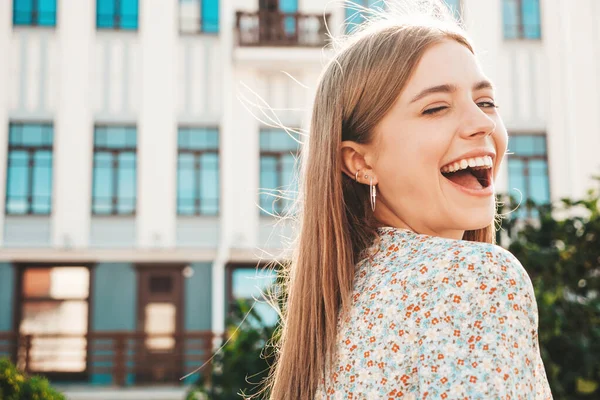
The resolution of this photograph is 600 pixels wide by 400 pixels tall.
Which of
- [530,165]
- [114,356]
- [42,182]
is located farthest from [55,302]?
[530,165]

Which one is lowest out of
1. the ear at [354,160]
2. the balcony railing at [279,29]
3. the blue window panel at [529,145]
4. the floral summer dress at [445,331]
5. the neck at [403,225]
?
the floral summer dress at [445,331]

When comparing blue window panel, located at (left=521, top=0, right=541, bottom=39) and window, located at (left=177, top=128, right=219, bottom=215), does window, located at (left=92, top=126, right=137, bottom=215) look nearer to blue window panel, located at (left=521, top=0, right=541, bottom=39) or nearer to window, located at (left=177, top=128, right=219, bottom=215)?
window, located at (left=177, top=128, right=219, bottom=215)

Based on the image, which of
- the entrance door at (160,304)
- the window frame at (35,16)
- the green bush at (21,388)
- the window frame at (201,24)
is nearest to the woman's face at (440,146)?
the green bush at (21,388)

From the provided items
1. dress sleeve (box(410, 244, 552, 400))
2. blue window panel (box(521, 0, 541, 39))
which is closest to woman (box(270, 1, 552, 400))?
dress sleeve (box(410, 244, 552, 400))

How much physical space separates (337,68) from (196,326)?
15.2 metres

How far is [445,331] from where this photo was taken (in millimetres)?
1096

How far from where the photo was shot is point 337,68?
1497 millimetres

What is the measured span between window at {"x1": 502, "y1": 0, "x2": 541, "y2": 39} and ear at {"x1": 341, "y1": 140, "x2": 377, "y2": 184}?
1690 centimetres

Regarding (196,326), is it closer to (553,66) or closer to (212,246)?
(212,246)

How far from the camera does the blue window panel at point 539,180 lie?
17.1m

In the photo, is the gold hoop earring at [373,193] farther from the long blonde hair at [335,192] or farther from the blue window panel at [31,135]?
the blue window panel at [31,135]

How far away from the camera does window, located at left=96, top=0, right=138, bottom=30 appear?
16.6 meters

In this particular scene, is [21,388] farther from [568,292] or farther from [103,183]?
[103,183]

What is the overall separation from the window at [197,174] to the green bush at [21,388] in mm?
13888
